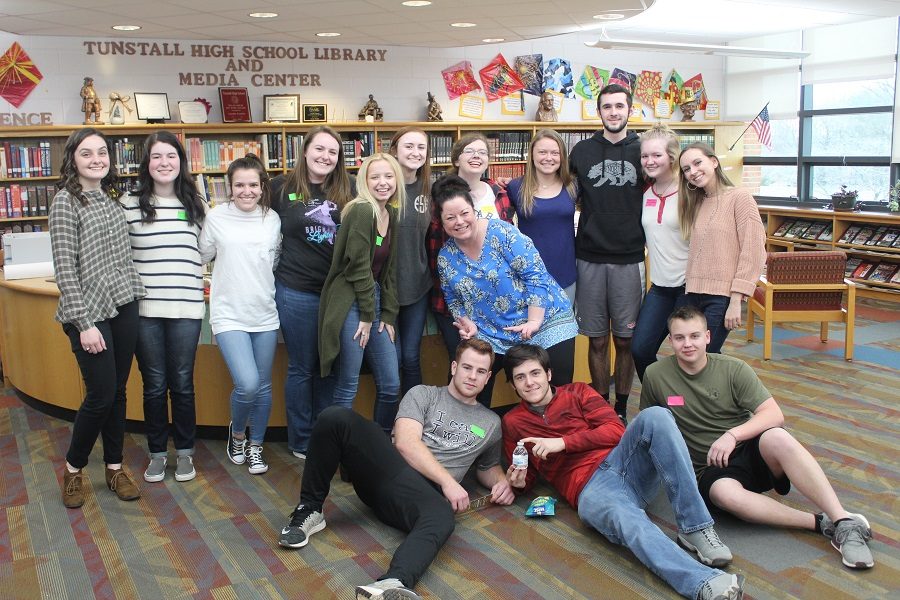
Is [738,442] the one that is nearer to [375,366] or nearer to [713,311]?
[713,311]

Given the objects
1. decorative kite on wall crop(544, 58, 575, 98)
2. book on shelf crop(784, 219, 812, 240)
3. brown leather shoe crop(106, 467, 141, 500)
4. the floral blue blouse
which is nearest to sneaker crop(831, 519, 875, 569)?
the floral blue blouse

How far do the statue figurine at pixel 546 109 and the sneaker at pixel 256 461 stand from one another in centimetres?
635

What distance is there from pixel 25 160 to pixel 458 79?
436 cm

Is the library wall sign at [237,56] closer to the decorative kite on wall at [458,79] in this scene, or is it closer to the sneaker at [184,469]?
the decorative kite on wall at [458,79]

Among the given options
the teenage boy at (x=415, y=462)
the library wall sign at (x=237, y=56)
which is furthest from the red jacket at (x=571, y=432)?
the library wall sign at (x=237, y=56)

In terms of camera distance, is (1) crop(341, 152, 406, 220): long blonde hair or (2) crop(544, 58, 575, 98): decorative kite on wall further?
(2) crop(544, 58, 575, 98): decorative kite on wall

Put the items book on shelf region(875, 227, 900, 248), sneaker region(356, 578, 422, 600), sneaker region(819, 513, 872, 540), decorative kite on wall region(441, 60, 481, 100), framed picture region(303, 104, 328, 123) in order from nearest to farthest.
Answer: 1. sneaker region(356, 578, 422, 600)
2. sneaker region(819, 513, 872, 540)
3. framed picture region(303, 104, 328, 123)
4. book on shelf region(875, 227, 900, 248)
5. decorative kite on wall region(441, 60, 481, 100)

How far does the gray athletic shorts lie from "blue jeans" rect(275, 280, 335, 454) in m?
1.34

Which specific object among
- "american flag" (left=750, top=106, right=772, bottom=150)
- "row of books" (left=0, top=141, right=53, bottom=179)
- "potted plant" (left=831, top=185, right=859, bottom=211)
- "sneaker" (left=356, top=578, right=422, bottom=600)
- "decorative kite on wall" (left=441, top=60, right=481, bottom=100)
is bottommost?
"sneaker" (left=356, top=578, right=422, bottom=600)

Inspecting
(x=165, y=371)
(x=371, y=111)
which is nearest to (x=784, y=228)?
(x=371, y=111)

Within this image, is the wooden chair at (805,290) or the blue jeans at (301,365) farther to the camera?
the wooden chair at (805,290)

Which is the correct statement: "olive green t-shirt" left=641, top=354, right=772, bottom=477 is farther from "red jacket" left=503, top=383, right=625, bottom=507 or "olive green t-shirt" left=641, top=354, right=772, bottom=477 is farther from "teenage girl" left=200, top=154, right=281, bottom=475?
"teenage girl" left=200, top=154, right=281, bottom=475

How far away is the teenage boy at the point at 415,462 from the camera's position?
2854 mm

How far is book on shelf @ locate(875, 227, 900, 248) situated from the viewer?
7957 millimetres
